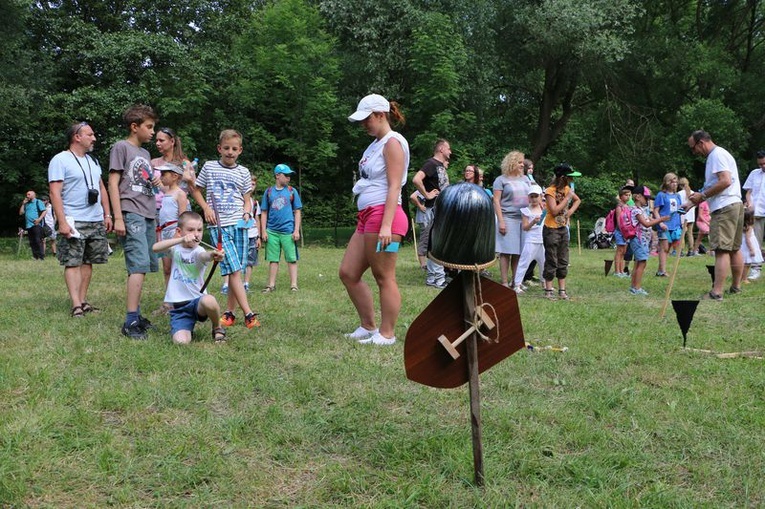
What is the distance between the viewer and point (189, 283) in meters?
4.86

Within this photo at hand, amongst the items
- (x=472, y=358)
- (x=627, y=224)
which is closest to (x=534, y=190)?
(x=627, y=224)

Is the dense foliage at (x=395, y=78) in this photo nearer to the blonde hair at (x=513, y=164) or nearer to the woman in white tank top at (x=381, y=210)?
the blonde hair at (x=513, y=164)

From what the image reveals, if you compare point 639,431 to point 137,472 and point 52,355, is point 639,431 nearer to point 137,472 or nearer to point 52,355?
point 137,472

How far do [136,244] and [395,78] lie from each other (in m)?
17.8

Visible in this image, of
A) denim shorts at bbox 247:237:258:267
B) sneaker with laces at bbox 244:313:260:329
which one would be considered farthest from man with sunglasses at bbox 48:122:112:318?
denim shorts at bbox 247:237:258:267

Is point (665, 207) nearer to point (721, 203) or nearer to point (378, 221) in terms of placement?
point (721, 203)

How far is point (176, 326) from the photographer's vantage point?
4.77 meters

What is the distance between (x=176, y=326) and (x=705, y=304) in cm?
582

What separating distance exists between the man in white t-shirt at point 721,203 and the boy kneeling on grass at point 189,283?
5757mm

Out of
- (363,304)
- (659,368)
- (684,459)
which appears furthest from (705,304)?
(684,459)

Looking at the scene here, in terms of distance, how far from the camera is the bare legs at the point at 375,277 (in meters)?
4.68

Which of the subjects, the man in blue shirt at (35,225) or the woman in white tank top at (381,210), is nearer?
the woman in white tank top at (381,210)

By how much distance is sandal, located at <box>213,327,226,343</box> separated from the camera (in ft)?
15.6

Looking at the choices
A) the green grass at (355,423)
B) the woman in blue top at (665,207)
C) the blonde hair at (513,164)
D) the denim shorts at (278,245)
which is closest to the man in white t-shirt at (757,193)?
the woman in blue top at (665,207)
